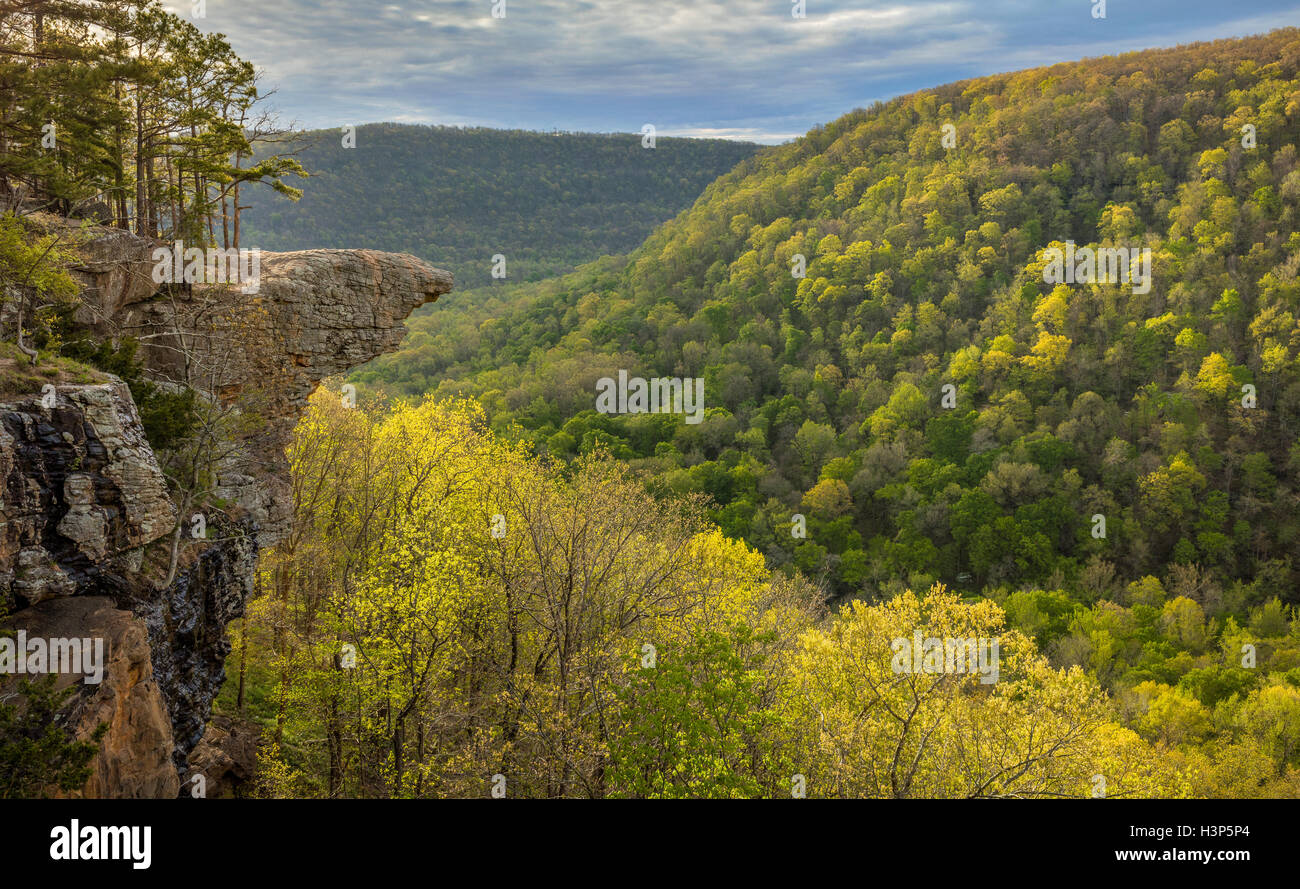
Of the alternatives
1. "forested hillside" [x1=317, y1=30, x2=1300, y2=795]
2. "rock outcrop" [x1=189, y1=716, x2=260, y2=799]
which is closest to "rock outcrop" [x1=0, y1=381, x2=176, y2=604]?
"rock outcrop" [x1=189, y1=716, x2=260, y2=799]

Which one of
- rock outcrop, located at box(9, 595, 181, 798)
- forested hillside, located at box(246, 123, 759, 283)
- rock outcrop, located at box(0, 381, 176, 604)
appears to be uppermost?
forested hillside, located at box(246, 123, 759, 283)

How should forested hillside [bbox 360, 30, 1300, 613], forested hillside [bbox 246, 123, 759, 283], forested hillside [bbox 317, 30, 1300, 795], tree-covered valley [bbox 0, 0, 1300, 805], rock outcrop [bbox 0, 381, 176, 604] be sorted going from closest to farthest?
rock outcrop [bbox 0, 381, 176, 604], tree-covered valley [bbox 0, 0, 1300, 805], forested hillside [bbox 317, 30, 1300, 795], forested hillside [bbox 360, 30, 1300, 613], forested hillside [bbox 246, 123, 759, 283]

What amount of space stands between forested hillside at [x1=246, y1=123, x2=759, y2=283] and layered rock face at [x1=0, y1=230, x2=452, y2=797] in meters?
85.0

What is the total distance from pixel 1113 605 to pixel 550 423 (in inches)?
1630

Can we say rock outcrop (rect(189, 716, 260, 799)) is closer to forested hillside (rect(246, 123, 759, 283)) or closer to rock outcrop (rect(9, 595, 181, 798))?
rock outcrop (rect(9, 595, 181, 798))

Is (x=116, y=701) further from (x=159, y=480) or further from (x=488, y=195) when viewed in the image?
(x=488, y=195)

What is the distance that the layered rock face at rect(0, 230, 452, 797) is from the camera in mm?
12047

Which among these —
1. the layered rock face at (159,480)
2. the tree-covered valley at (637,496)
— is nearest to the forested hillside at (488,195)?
the tree-covered valley at (637,496)

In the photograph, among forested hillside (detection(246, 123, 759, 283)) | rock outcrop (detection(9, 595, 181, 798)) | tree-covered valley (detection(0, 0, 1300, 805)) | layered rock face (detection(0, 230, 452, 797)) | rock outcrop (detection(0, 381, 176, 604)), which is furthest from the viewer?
forested hillside (detection(246, 123, 759, 283))

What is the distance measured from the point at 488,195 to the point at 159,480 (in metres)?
143

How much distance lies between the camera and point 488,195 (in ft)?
485

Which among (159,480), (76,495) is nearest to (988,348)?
(159,480)

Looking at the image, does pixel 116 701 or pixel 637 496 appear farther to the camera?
pixel 637 496

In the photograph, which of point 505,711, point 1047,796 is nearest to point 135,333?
point 505,711
